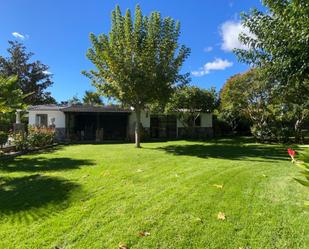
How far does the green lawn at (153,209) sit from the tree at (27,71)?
1496 inches

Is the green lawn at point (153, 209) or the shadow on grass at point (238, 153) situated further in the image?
the shadow on grass at point (238, 153)

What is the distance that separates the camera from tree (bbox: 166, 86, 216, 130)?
24236 millimetres

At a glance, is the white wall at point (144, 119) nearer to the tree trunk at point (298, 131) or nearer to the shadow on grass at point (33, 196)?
the tree trunk at point (298, 131)

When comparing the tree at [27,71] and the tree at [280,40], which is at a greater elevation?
the tree at [27,71]

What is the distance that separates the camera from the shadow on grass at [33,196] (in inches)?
200

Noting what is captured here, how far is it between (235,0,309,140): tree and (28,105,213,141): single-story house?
17297 mm

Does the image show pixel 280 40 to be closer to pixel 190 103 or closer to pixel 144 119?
pixel 190 103

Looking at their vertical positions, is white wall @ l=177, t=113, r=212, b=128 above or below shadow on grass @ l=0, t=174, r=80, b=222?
above

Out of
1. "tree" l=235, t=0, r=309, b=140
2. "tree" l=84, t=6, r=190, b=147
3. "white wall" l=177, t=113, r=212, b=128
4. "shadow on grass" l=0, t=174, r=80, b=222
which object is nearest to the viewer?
"shadow on grass" l=0, t=174, r=80, b=222

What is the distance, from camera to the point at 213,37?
25406 mm

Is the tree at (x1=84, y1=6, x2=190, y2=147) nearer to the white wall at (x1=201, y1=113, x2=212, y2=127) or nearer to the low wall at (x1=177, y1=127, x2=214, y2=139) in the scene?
the low wall at (x1=177, y1=127, x2=214, y2=139)

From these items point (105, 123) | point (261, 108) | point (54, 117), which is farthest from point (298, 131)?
point (54, 117)

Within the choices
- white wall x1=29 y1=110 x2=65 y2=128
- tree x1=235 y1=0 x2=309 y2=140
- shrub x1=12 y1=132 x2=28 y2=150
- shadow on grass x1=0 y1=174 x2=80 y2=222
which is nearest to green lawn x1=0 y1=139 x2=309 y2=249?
shadow on grass x1=0 y1=174 x2=80 y2=222

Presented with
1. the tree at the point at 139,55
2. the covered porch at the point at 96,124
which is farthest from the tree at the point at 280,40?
the covered porch at the point at 96,124
